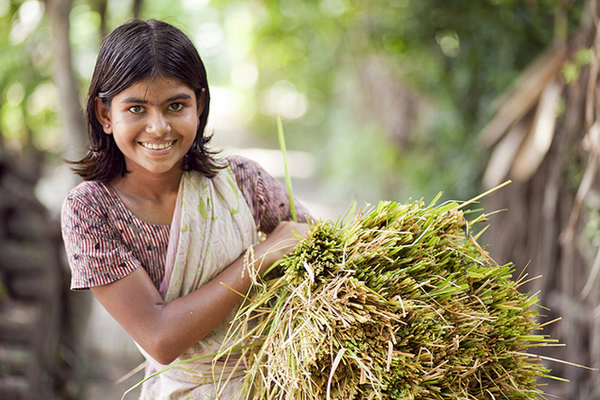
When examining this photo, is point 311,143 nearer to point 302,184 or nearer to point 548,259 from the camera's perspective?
point 302,184

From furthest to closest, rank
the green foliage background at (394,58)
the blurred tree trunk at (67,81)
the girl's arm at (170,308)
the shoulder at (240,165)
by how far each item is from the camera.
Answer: the green foliage background at (394,58) < the blurred tree trunk at (67,81) < the shoulder at (240,165) < the girl's arm at (170,308)

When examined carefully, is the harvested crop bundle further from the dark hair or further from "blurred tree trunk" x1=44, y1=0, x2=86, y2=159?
"blurred tree trunk" x1=44, y1=0, x2=86, y2=159

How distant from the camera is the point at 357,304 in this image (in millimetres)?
1094

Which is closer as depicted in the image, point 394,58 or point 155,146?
point 155,146

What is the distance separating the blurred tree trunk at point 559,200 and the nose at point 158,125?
2416 millimetres

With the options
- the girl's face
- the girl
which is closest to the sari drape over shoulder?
the girl

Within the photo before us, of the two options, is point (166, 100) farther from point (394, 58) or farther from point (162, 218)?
point (394, 58)

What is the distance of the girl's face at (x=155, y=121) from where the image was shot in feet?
4.16

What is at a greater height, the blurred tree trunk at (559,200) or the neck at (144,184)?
the neck at (144,184)

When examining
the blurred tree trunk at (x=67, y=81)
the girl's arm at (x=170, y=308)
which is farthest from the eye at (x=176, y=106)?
the blurred tree trunk at (x=67, y=81)

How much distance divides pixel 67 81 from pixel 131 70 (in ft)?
8.23

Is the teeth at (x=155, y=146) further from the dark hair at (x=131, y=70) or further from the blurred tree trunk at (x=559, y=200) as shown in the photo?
the blurred tree trunk at (x=559, y=200)

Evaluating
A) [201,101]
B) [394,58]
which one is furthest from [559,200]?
[201,101]

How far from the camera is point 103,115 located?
137 centimetres
